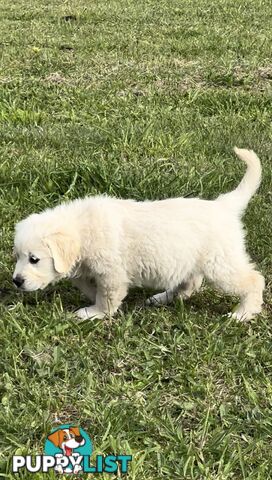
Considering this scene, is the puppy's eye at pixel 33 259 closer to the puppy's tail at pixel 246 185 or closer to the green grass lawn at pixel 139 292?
the green grass lawn at pixel 139 292

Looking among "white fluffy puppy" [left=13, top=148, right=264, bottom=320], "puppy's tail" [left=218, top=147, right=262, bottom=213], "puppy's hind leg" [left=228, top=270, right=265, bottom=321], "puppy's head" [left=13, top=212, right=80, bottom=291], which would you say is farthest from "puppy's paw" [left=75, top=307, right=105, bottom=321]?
"puppy's tail" [left=218, top=147, right=262, bottom=213]

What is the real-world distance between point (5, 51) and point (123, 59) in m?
2.07

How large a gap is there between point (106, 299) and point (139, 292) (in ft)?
1.55

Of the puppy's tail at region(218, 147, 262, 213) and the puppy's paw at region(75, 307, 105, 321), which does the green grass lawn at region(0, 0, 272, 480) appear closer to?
the puppy's paw at region(75, 307, 105, 321)

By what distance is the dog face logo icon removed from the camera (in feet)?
8.16

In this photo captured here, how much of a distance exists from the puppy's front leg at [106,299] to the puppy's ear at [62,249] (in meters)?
0.28

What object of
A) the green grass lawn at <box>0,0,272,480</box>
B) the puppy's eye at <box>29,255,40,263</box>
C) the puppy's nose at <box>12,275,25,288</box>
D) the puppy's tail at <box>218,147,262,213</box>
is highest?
the puppy's tail at <box>218,147,262,213</box>

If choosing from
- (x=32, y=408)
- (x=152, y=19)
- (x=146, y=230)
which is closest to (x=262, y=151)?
(x=146, y=230)

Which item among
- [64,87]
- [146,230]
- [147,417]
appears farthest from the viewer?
[64,87]

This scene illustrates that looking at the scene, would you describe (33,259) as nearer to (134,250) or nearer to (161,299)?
(134,250)

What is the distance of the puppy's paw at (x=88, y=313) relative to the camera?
3471mm

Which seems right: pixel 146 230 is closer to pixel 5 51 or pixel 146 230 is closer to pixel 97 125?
pixel 97 125

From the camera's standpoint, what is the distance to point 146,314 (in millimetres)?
3547

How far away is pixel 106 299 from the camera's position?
346cm
